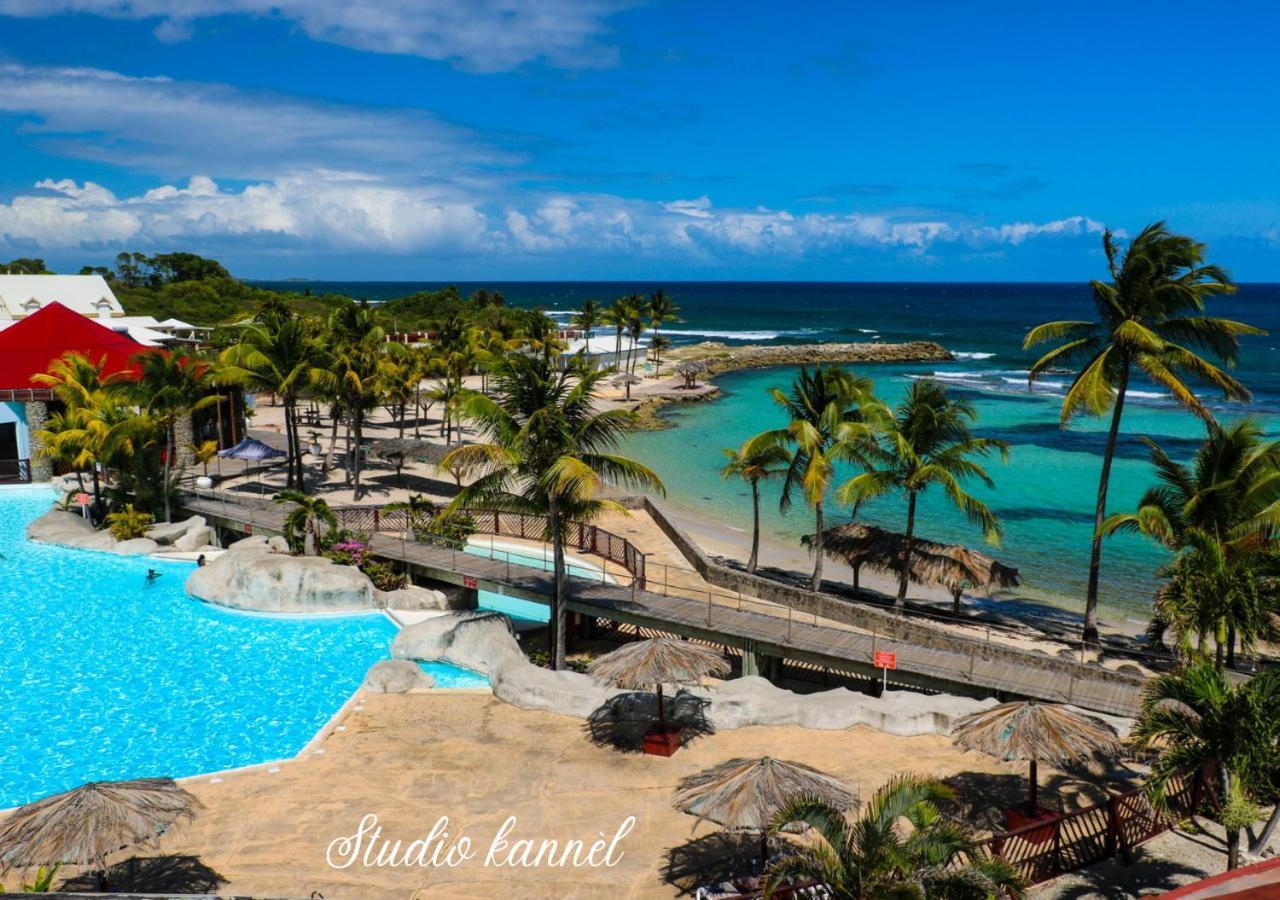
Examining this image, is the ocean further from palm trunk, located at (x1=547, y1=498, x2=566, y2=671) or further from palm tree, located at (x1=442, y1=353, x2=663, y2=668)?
palm tree, located at (x1=442, y1=353, x2=663, y2=668)

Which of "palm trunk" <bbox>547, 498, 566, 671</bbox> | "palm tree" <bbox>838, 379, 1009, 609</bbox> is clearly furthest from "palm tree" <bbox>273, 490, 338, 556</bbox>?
"palm tree" <bbox>838, 379, 1009, 609</bbox>

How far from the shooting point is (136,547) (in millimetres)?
27656

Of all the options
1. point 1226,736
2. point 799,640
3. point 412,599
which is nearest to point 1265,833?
point 1226,736

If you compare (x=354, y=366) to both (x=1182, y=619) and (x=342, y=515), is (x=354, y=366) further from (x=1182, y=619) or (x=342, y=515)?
(x=1182, y=619)

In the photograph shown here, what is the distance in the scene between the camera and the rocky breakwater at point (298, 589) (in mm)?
23234

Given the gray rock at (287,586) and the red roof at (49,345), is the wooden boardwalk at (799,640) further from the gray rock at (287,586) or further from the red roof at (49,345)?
the red roof at (49,345)

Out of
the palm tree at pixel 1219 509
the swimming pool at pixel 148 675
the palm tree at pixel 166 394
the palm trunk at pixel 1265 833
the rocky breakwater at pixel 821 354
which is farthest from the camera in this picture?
the rocky breakwater at pixel 821 354

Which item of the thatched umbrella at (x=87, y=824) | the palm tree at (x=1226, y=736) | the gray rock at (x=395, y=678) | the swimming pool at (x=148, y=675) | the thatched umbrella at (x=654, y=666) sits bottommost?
the swimming pool at (x=148, y=675)

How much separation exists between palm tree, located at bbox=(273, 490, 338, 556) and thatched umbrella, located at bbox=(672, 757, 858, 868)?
1620 centimetres

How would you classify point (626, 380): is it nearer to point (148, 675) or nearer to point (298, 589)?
point (298, 589)

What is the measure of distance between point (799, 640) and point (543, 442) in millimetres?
6588

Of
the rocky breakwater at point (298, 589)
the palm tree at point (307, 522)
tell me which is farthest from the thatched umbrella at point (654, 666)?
the palm tree at point (307, 522)

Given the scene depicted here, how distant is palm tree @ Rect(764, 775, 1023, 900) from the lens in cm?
884

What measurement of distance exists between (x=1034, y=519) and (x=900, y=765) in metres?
24.6
